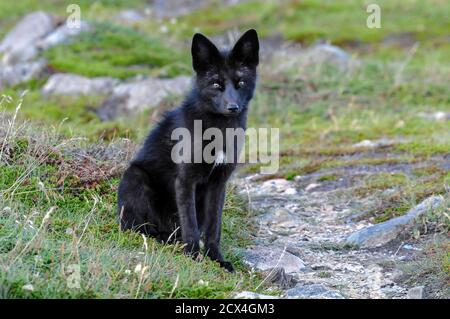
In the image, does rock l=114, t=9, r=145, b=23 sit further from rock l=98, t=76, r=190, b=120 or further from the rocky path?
the rocky path

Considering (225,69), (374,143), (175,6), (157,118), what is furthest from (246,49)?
(175,6)

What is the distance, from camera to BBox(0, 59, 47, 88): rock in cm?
1619

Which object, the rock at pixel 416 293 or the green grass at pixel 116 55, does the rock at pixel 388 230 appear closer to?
the rock at pixel 416 293

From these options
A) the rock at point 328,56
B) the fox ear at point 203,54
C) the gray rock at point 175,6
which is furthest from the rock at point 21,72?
the gray rock at point 175,6

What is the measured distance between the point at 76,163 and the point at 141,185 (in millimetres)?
999

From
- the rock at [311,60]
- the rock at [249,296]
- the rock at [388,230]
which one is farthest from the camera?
the rock at [311,60]

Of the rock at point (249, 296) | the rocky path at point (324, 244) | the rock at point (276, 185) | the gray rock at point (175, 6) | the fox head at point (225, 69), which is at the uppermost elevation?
the gray rock at point (175, 6)

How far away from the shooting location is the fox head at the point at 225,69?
6.52 m

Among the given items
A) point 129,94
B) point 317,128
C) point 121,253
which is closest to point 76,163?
point 121,253

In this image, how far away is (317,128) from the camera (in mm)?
13055

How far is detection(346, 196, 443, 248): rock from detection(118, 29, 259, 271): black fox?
149 cm

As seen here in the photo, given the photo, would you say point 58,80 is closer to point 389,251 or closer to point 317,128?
point 317,128

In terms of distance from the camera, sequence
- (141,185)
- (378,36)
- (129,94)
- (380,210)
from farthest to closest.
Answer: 1. (378,36)
2. (129,94)
3. (380,210)
4. (141,185)

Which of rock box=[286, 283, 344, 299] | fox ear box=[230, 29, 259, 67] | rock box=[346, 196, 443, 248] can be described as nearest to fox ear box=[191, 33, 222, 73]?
fox ear box=[230, 29, 259, 67]
